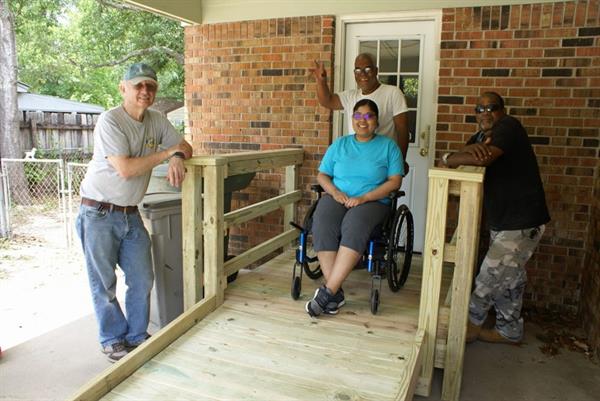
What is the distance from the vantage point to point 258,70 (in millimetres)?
4457

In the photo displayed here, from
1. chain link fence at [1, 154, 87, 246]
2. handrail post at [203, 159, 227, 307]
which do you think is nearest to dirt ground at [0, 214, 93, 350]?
chain link fence at [1, 154, 87, 246]

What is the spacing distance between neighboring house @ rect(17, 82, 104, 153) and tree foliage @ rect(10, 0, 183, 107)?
1.35 m

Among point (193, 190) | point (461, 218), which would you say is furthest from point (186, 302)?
point (461, 218)

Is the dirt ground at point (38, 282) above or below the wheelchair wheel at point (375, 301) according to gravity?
below

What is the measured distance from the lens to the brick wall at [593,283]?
10.1 ft

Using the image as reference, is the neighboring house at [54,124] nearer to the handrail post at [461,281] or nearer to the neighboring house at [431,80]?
the neighboring house at [431,80]

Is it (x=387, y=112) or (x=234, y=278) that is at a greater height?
(x=387, y=112)

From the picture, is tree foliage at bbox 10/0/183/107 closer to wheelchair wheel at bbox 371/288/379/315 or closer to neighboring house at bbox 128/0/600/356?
neighboring house at bbox 128/0/600/356

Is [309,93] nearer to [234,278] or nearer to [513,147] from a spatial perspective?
[234,278]

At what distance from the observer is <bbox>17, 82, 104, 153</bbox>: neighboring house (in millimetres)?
10867

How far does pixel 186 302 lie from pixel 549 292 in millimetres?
2750

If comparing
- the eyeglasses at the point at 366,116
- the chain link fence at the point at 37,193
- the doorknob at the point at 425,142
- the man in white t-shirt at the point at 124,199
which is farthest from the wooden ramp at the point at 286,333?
the chain link fence at the point at 37,193

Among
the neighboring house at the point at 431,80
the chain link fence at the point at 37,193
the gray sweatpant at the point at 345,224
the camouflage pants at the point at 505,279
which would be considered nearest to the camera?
the gray sweatpant at the point at 345,224

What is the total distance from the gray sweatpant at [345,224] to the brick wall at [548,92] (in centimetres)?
138
